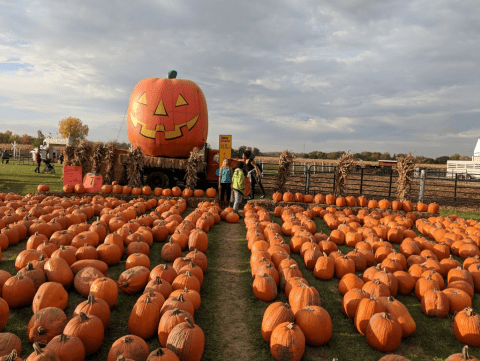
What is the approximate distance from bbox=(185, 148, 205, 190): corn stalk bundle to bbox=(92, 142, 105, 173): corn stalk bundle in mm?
4087

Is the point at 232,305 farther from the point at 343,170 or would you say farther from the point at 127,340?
the point at 343,170

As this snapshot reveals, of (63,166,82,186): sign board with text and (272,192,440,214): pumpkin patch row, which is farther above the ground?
(63,166,82,186): sign board with text

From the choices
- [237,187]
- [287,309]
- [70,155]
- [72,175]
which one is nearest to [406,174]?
[237,187]

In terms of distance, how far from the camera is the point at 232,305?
12.7 ft

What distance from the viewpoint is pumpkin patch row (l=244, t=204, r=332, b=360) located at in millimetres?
2789

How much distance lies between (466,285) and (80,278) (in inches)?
199

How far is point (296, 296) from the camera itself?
11.7 ft

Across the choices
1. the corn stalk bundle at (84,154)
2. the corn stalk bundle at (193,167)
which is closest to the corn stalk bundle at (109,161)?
the corn stalk bundle at (84,154)

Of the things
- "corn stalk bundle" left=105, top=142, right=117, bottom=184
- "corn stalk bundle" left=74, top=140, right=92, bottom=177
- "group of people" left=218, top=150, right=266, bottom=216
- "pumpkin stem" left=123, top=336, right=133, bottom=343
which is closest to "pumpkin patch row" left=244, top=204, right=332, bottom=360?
"pumpkin stem" left=123, top=336, right=133, bottom=343

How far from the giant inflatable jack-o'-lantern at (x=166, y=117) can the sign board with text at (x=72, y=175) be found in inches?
107

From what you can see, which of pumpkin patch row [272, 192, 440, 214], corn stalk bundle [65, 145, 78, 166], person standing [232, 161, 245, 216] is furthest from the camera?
corn stalk bundle [65, 145, 78, 166]

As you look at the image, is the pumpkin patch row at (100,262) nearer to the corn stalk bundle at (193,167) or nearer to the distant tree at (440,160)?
the corn stalk bundle at (193,167)

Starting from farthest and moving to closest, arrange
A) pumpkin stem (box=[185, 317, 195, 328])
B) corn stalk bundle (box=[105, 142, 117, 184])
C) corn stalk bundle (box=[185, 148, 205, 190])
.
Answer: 1. corn stalk bundle (box=[105, 142, 117, 184])
2. corn stalk bundle (box=[185, 148, 205, 190])
3. pumpkin stem (box=[185, 317, 195, 328])

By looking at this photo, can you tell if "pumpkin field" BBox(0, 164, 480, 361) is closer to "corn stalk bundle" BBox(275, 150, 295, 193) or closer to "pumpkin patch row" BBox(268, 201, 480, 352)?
"pumpkin patch row" BBox(268, 201, 480, 352)
